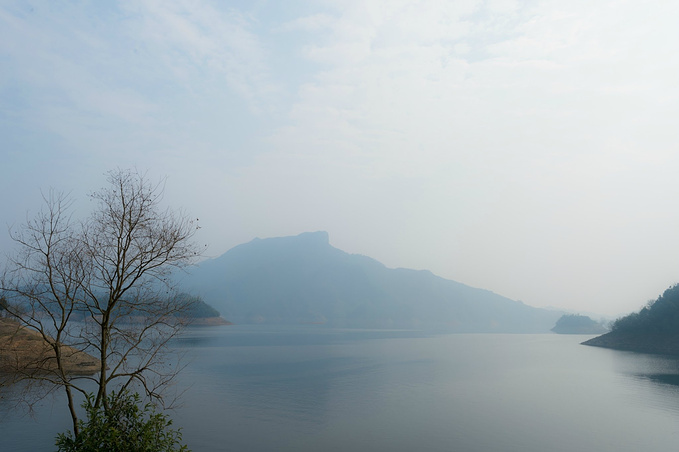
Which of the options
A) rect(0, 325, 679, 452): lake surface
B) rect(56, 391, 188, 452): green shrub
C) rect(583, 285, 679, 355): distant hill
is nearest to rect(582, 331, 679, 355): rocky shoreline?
rect(583, 285, 679, 355): distant hill

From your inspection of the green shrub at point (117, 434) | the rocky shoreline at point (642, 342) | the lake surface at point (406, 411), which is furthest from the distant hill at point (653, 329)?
the green shrub at point (117, 434)

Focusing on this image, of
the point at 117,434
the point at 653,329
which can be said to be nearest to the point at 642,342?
the point at 653,329

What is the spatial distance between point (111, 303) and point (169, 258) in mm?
2041

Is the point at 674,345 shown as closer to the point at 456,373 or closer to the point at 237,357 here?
the point at 456,373

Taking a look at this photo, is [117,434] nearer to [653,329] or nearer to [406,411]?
[406,411]

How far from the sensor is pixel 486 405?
121 ft

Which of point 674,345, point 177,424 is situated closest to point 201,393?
point 177,424

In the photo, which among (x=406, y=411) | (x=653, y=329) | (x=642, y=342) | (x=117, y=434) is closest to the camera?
(x=117, y=434)

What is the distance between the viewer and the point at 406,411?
110 ft

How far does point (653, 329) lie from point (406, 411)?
325 ft

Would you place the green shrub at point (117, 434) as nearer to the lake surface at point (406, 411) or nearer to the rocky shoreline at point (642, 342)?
the lake surface at point (406, 411)

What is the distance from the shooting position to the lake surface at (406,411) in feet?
82.7

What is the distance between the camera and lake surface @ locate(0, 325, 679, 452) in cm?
2522

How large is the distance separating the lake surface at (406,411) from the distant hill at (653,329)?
44967 mm
